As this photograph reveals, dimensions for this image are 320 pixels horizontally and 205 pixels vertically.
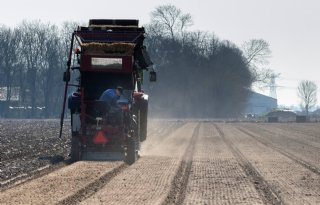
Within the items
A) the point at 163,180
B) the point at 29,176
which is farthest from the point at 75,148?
the point at 163,180

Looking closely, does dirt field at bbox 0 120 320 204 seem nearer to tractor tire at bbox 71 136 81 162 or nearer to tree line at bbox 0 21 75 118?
tractor tire at bbox 71 136 81 162

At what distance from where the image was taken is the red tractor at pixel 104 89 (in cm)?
1869

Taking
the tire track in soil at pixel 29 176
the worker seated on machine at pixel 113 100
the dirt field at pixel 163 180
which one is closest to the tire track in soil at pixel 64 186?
the dirt field at pixel 163 180

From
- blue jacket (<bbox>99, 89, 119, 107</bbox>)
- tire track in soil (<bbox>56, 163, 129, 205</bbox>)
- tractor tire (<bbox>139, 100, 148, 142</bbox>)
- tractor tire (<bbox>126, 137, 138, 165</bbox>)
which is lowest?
tire track in soil (<bbox>56, 163, 129, 205</bbox>)

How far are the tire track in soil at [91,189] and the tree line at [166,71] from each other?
69.3m

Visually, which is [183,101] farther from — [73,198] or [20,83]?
[73,198]

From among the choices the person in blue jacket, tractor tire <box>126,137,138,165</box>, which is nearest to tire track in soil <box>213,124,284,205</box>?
tractor tire <box>126,137,138,165</box>

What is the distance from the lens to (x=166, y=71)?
9188 cm

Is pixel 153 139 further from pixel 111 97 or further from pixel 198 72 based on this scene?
pixel 198 72

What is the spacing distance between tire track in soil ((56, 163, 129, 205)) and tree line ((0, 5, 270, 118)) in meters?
69.3

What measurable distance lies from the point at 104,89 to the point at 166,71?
71.8 m

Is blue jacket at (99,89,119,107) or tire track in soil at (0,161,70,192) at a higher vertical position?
blue jacket at (99,89,119,107)

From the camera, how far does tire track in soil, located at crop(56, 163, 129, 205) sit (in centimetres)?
1100

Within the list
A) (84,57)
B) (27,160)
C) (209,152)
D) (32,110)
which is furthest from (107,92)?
(32,110)
